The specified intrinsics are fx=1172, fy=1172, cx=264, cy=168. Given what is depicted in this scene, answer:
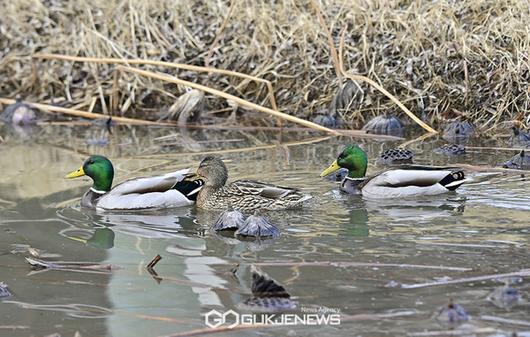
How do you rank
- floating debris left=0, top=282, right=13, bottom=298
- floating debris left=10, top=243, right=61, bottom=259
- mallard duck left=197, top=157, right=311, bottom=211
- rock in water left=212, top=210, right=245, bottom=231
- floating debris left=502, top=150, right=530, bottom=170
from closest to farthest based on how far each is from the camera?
floating debris left=0, top=282, right=13, bottom=298
floating debris left=10, top=243, right=61, bottom=259
rock in water left=212, top=210, right=245, bottom=231
mallard duck left=197, top=157, right=311, bottom=211
floating debris left=502, top=150, right=530, bottom=170

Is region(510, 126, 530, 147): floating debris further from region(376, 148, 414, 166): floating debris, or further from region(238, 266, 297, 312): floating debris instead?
region(238, 266, 297, 312): floating debris

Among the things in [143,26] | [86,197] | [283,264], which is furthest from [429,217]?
[143,26]

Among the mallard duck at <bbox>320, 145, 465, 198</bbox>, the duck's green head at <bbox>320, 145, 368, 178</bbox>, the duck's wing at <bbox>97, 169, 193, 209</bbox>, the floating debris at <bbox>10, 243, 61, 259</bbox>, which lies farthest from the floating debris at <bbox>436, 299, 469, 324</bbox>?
the duck's green head at <bbox>320, 145, 368, 178</bbox>

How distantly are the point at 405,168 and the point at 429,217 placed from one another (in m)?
0.94

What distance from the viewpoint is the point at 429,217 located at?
7.81 metres

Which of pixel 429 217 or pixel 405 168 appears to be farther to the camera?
pixel 405 168

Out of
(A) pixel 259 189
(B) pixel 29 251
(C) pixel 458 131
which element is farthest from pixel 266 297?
(C) pixel 458 131

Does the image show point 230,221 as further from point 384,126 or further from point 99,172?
point 384,126

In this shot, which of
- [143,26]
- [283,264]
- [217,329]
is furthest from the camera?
[143,26]

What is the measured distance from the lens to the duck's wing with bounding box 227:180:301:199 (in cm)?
829

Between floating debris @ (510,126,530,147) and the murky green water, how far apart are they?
0.71 metres

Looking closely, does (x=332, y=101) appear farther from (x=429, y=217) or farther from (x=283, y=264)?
(x=283, y=264)

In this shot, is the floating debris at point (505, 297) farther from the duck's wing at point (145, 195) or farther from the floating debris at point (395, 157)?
the floating debris at point (395, 157)

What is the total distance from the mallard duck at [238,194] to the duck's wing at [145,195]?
0.20 metres
